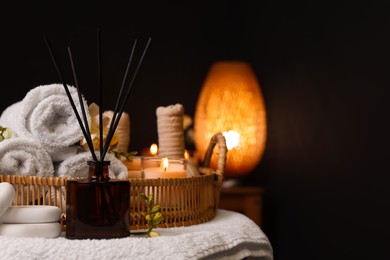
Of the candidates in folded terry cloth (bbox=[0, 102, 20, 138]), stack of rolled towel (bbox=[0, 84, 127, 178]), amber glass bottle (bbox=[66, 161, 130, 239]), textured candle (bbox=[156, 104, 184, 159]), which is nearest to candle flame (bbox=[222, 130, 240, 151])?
textured candle (bbox=[156, 104, 184, 159])

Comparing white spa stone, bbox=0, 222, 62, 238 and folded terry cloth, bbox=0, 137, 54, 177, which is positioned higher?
folded terry cloth, bbox=0, 137, 54, 177

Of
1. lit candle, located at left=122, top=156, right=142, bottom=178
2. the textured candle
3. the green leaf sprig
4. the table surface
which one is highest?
the textured candle

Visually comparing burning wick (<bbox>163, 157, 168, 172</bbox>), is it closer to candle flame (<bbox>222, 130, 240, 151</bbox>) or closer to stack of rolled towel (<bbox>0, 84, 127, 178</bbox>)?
stack of rolled towel (<bbox>0, 84, 127, 178</bbox>)

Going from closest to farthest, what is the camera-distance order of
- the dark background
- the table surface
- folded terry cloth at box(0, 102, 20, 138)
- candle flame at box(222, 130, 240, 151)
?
the table surface → folded terry cloth at box(0, 102, 20, 138) → the dark background → candle flame at box(222, 130, 240, 151)

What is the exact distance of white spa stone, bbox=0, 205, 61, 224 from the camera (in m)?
0.87

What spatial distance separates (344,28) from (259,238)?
119 centimetres

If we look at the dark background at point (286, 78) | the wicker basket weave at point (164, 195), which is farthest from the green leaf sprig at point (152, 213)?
the dark background at point (286, 78)

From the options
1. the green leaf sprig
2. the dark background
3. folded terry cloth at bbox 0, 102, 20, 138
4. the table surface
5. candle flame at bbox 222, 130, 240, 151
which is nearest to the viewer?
the table surface

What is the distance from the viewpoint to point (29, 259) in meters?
0.77

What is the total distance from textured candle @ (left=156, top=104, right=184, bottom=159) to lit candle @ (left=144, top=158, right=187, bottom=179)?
12 centimetres

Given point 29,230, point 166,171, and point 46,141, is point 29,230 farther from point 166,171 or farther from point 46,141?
point 166,171

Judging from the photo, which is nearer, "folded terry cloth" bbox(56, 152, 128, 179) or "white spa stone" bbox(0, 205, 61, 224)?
"white spa stone" bbox(0, 205, 61, 224)

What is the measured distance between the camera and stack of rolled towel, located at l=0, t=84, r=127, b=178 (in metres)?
0.96

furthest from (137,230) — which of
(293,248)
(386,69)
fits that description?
(293,248)
